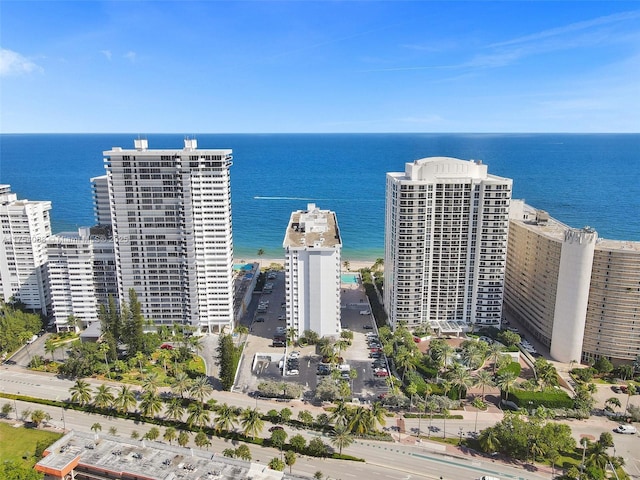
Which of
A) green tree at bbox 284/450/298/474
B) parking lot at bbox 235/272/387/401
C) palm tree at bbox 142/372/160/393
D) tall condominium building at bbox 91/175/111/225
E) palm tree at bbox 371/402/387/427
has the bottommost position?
parking lot at bbox 235/272/387/401

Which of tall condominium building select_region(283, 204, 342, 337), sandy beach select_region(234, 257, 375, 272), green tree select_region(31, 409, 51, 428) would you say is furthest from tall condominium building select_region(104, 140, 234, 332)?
sandy beach select_region(234, 257, 375, 272)

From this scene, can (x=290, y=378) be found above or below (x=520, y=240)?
below

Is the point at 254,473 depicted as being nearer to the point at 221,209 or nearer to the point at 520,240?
the point at 221,209

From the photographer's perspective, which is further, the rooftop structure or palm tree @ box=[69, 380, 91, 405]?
palm tree @ box=[69, 380, 91, 405]

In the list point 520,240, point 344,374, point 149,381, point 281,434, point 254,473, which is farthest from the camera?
point 520,240

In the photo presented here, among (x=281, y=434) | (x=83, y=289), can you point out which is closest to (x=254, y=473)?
(x=281, y=434)

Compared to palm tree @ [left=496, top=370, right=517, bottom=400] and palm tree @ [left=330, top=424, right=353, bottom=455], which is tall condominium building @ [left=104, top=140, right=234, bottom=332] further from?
palm tree @ [left=496, top=370, right=517, bottom=400]

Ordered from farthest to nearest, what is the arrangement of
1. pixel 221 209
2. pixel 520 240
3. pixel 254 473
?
pixel 520 240, pixel 221 209, pixel 254 473

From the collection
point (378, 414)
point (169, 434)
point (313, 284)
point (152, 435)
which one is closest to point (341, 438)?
point (378, 414)
